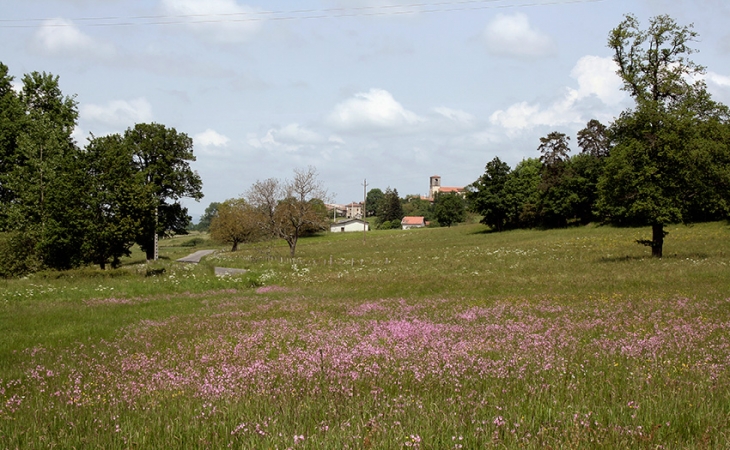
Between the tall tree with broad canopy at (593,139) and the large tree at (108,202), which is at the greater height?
the tall tree with broad canopy at (593,139)

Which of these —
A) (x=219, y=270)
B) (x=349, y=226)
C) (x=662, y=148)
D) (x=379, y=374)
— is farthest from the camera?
(x=349, y=226)

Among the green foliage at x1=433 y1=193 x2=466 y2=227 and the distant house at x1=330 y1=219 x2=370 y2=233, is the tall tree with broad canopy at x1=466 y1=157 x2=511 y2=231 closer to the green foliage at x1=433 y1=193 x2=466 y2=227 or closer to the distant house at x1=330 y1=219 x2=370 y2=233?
the green foliage at x1=433 y1=193 x2=466 y2=227

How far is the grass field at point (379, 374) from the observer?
13.9 feet

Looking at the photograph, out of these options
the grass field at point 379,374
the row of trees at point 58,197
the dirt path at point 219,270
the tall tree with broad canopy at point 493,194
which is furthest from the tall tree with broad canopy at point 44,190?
the tall tree with broad canopy at point 493,194

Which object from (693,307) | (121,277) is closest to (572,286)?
(693,307)

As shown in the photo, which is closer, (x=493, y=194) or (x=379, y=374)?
(x=379, y=374)

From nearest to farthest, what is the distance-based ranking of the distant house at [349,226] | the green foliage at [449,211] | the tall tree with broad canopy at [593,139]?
the tall tree with broad canopy at [593,139] → the green foliage at [449,211] → the distant house at [349,226]

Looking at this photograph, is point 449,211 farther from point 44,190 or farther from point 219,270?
point 44,190

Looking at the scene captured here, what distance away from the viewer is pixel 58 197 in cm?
3859

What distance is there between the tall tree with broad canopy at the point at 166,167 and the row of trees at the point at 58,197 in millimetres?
8858

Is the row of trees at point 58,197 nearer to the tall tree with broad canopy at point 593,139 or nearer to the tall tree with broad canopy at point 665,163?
the tall tree with broad canopy at point 665,163

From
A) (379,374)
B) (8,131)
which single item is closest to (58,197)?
(8,131)

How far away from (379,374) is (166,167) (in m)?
57.8

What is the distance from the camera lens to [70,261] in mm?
40094
